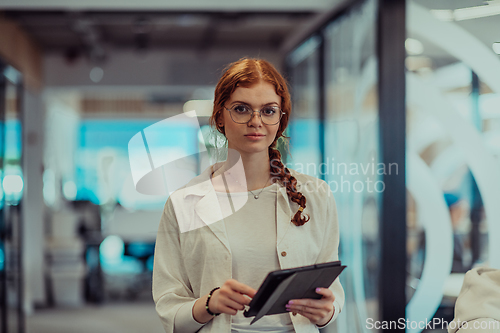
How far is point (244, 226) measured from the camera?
1306 mm

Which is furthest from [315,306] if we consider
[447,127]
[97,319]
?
[97,319]

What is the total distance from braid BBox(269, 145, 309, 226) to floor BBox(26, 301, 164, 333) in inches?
129

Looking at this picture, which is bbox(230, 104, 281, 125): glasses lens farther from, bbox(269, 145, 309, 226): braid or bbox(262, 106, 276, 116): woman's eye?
bbox(269, 145, 309, 226): braid

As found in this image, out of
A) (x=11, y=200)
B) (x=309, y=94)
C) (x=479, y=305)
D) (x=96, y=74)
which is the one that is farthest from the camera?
Answer: (x=96, y=74)

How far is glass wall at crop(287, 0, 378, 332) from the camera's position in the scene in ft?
10.1

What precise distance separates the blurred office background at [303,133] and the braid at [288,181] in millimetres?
354

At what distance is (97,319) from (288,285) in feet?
14.9

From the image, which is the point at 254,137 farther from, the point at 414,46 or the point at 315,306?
the point at 414,46

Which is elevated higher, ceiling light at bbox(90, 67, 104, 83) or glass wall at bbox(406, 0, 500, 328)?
ceiling light at bbox(90, 67, 104, 83)

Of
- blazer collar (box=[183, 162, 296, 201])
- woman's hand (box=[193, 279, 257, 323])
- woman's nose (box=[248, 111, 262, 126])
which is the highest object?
woman's nose (box=[248, 111, 262, 126])

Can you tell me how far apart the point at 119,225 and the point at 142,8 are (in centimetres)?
336

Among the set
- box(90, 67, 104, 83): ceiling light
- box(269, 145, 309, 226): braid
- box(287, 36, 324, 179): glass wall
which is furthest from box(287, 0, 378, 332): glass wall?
box(90, 67, 104, 83): ceiling light

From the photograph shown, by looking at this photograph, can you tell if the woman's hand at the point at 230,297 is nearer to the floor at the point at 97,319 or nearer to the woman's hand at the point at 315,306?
the woman's hand at the point at 315,306

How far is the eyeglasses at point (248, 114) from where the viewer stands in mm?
1307
